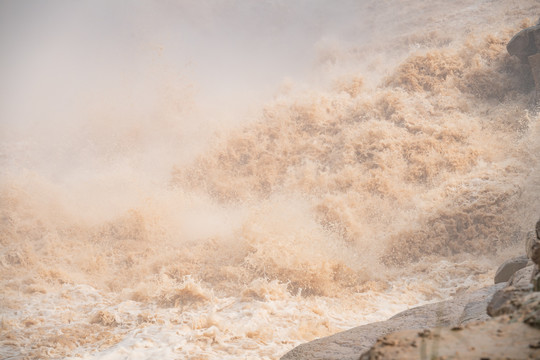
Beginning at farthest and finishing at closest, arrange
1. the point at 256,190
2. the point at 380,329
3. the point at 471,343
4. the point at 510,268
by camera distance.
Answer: the point at 256,190
the point at 510,268
the point at 380,329
the point at 471,343

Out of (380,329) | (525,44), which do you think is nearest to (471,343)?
(380,329)

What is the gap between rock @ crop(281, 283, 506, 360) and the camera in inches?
95.4

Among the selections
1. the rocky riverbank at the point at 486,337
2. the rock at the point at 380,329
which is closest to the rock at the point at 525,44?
the rock at the point at 380,329

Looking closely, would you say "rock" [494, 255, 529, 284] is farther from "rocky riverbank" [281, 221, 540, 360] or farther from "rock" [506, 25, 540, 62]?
"rock" [506, 25, 540, 62]

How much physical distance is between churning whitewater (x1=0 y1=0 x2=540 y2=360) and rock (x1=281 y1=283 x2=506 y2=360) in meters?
1.00

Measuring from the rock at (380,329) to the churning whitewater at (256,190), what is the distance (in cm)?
100

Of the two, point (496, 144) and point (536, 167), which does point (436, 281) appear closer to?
point (536, 167)

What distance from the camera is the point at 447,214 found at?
19.6 ft

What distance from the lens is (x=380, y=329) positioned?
2.82 meters

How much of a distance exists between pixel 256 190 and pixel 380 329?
207 inches

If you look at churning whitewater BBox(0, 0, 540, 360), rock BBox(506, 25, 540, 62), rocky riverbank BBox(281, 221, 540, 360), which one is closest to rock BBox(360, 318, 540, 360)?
rocky riverbank BBox(281, 221, 540, 360)

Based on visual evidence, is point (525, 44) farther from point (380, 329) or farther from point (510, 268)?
point (380, 329)

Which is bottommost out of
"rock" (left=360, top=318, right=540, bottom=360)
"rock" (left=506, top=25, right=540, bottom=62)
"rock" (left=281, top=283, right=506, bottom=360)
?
"rock" (left=281, top=283, right=506, bottom=360)

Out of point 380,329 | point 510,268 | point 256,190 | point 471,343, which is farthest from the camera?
point 256,190
